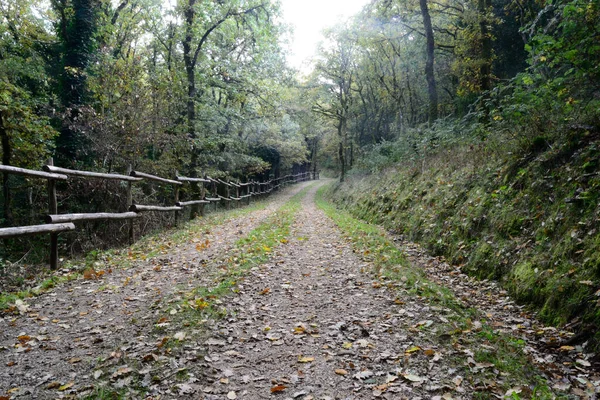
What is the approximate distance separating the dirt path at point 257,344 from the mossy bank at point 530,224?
466mm

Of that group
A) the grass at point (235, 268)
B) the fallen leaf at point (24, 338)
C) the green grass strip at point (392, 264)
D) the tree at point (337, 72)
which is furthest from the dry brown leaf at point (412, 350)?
the tree at point (337, 72)

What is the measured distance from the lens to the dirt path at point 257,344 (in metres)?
2.98

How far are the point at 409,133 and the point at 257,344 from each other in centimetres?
1512

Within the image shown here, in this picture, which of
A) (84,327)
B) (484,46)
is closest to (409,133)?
(484,46)

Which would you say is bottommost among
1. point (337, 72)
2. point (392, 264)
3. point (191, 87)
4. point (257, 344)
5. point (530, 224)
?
point (257, 344)

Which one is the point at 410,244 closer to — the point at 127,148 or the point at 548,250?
the point at 548,250

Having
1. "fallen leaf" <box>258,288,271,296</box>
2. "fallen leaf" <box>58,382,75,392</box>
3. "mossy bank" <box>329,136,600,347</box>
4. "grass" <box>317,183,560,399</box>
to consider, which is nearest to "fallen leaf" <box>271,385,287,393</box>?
"grass" <box>317,183,560,399</box>

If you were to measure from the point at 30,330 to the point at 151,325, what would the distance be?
1.39 meters

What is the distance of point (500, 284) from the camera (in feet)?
17.3

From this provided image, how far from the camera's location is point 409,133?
1681 centimetres

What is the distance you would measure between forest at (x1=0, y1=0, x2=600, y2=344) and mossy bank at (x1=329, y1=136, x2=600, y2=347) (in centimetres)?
3

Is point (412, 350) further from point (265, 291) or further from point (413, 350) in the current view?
point (265, 291)

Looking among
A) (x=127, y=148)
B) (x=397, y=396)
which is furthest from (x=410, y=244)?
(x=127, y=148)

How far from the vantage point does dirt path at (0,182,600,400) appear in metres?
2.98
